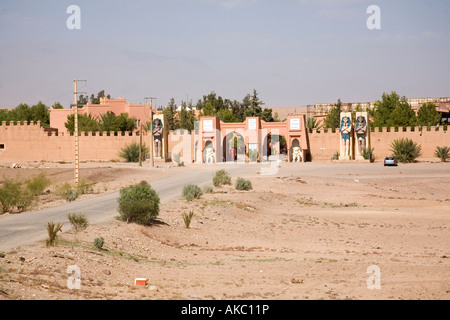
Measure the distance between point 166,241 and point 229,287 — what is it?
6.17 meters

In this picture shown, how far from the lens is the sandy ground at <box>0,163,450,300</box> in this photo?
11266 mm

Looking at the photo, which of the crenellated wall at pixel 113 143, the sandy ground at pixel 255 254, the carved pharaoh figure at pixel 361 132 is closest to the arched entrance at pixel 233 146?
the crenellated wall at pixel 113 143

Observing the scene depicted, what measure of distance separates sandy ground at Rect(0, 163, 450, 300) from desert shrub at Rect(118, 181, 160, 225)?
16.5 inches

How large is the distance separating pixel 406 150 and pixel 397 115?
61.0 ft

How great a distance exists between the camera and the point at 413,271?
1350 cm

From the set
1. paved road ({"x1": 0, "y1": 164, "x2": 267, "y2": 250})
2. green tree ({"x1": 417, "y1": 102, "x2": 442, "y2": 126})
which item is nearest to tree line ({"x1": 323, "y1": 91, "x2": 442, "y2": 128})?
green tree ({"x1": 417, "y1": 102, "x2": 442, "y2": 126})

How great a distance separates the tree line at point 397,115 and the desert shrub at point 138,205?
5262 cm

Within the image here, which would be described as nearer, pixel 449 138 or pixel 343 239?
pixel 343 239

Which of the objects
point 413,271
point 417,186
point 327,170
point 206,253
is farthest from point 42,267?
point 327,170

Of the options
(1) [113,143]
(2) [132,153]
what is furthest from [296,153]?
(1) [113,143]

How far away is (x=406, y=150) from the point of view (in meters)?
54.6

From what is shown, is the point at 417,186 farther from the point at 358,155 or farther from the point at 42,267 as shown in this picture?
the point at 42,267

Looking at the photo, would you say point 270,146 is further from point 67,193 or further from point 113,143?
point 67,193

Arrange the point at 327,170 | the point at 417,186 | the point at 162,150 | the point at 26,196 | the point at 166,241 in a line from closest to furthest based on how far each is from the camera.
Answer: the point at 166,241 → the point at 26,196 → the point at 417,186 → the point at 327,170 → the point at 162,150
